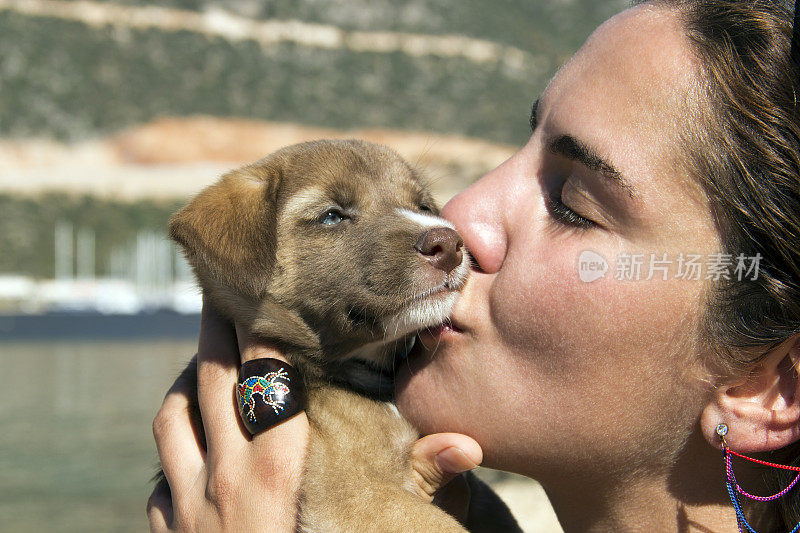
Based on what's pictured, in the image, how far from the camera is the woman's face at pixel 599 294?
7.98ft

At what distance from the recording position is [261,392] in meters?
2.82

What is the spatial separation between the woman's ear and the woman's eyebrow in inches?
25.4

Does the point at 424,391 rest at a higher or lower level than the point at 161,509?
higher

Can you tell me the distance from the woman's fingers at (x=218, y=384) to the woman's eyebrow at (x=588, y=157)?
139 centimetres

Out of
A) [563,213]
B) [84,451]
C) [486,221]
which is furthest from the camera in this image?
[84,451]

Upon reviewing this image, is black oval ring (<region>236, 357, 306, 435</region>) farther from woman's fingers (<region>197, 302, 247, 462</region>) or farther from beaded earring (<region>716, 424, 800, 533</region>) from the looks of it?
beaded earring (<region>716, 424, 800, 533</region>)

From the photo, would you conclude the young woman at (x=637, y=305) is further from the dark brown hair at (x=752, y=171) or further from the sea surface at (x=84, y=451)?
the sea surface at (x=84, y=451)

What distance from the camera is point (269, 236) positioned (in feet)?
10.4

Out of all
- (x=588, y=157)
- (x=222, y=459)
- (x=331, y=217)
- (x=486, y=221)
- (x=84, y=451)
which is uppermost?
(x=588, y=157)

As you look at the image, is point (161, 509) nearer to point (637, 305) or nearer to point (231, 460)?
point (231, 460)

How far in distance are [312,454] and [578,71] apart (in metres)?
1.53

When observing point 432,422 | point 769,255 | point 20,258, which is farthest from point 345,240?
point 20,258

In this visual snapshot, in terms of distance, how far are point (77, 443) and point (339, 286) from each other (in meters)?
8.55

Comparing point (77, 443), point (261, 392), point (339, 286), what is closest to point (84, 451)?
point (77, 443)
